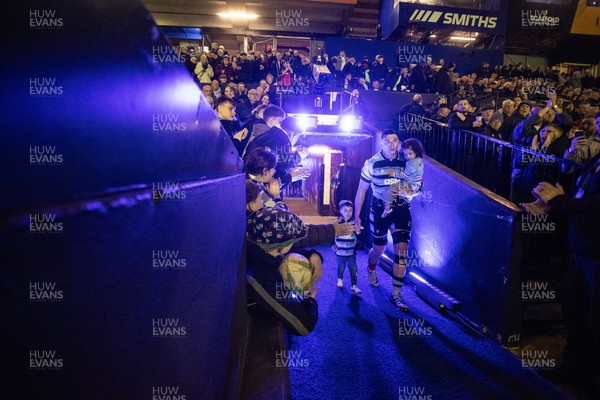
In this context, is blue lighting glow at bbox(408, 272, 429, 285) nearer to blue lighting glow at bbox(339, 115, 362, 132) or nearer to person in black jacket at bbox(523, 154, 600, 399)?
person in black jacket at bbox(523, 154, 600, 399)

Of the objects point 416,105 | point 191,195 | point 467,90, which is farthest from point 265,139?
point 467,90

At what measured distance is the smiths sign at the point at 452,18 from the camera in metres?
18.8

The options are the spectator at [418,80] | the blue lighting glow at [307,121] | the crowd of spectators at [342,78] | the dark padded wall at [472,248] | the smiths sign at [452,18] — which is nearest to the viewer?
the dark padded wall at [472,248]

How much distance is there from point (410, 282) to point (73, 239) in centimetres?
572

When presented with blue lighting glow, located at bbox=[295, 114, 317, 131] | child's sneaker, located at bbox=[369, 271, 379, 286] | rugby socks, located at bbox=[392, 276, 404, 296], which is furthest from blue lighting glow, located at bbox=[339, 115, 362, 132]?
rugby socks, located at bbox=[392, 276, 404, 296]

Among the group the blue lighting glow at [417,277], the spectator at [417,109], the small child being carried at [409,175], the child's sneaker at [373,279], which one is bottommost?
the child's sneaker at [373,279]

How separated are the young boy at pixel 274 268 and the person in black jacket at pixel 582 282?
2.39 metres

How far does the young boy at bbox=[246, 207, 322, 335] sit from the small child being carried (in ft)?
8.05

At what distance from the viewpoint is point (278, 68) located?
518 inches

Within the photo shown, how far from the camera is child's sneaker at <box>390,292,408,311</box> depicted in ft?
15.5

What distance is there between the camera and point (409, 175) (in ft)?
16.3

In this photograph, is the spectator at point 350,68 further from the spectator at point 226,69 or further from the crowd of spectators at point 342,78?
the spectator at point 226,69

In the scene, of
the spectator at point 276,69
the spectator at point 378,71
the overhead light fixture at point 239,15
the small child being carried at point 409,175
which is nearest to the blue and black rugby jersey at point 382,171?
the small child being carried at point 409,175

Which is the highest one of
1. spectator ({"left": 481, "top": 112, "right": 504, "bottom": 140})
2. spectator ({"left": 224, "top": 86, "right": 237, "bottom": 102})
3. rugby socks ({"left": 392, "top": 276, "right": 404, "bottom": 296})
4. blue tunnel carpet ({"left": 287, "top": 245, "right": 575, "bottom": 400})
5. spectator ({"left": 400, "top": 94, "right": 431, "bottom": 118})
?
spectator ({"left": 224, "top": 86, "right": 237, "bottom": 102})
